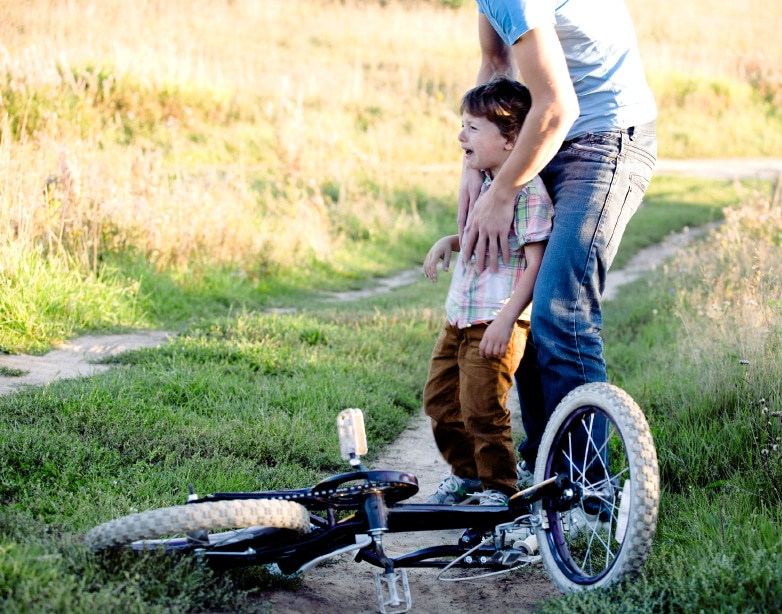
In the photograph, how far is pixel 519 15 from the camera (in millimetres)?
2941

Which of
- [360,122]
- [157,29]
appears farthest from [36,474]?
[157,29]

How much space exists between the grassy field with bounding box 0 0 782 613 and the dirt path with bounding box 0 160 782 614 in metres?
0.14

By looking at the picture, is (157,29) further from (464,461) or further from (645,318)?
(464,461)

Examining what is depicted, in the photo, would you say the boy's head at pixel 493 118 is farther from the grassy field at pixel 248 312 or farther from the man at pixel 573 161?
the grassy field at pixel 248 312

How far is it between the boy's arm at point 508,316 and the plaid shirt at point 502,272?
0.28ft

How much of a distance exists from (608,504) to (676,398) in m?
1.84

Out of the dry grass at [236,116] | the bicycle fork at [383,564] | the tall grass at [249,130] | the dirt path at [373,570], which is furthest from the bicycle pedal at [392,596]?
the dry grass at [236,116]

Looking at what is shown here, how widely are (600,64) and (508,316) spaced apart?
3.36ft

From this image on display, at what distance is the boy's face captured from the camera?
3.38 m

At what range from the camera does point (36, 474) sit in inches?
137

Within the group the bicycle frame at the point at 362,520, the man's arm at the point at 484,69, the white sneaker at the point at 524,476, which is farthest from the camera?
the white sneaker at the point at 524,476

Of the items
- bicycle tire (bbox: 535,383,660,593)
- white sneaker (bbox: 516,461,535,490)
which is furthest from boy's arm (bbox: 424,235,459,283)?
Result: white sneaker (bbox: 516,461,535,490)

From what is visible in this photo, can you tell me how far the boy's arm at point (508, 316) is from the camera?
128 inches

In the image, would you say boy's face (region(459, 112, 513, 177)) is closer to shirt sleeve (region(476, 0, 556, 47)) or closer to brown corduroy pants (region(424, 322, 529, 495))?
shirt sleeve (region(476, 0, 556, 47))
